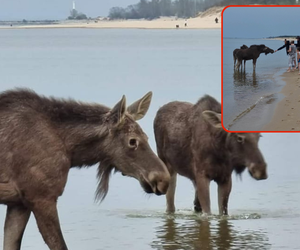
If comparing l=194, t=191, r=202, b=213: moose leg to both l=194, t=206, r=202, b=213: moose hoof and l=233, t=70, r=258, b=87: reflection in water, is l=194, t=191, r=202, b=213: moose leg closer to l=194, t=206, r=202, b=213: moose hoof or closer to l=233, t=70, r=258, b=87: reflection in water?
l=194, t=206, r=202, b=213: moose hoof

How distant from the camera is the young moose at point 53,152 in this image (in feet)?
23.5

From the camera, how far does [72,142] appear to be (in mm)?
7480

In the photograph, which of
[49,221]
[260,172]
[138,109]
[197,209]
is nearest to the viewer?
[49,221]

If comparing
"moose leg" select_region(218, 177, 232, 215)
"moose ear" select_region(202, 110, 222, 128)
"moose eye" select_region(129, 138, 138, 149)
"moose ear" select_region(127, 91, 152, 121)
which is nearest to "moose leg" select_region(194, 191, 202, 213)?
"moose leg" select_region(218, 177, 232, 215)

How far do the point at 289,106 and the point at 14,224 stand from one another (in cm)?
358

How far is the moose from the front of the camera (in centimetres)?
1095

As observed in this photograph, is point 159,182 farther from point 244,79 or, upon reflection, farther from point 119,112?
point 244,79

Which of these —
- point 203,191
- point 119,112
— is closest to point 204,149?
point 203,191

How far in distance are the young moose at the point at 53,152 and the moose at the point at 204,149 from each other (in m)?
3.37

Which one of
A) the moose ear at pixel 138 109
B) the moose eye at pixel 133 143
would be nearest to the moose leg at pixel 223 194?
the moose ear at pixel 138 109

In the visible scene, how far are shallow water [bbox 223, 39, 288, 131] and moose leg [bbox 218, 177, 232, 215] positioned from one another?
23.2 ft

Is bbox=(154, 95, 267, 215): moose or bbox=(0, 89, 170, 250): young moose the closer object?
bbox=(0, 89, 170, 250): young moose

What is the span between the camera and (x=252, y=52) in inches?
178

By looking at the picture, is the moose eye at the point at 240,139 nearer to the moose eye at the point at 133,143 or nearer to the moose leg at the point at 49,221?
the moose eye at the point at 133,143
